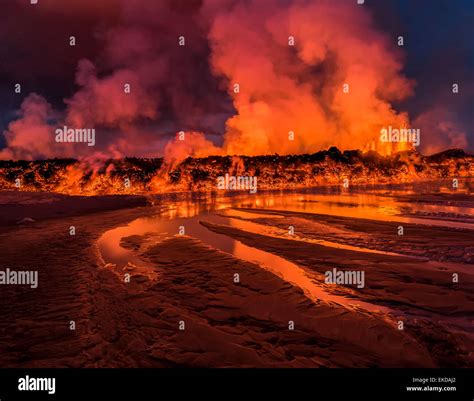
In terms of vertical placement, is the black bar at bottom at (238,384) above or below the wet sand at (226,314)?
below

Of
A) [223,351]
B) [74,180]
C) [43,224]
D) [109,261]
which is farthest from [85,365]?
[74,180]

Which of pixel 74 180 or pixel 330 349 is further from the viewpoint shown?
pixel 74 180

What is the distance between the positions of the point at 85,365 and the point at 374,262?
30.5 ft

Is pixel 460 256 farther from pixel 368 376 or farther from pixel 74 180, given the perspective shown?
pixel 74 180

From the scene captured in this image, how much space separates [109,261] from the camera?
11477 millimetres

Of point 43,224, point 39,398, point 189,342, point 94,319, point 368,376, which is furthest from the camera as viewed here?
point 43,224

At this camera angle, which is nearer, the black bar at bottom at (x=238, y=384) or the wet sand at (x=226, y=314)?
the black bar at bottom at (x=238, y=384)

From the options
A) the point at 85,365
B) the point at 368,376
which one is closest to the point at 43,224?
the point at 85,365

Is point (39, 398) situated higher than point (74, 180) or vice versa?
point (74, 180)

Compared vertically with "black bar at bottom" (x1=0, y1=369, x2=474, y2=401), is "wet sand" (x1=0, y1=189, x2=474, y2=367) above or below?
above

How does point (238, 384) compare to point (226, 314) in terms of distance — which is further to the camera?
point (226, 314)

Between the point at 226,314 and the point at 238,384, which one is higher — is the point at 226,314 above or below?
above

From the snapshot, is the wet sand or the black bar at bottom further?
the wet sand

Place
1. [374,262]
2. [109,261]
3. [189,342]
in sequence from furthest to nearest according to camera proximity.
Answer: [109,261], [374,262], [189,342]
